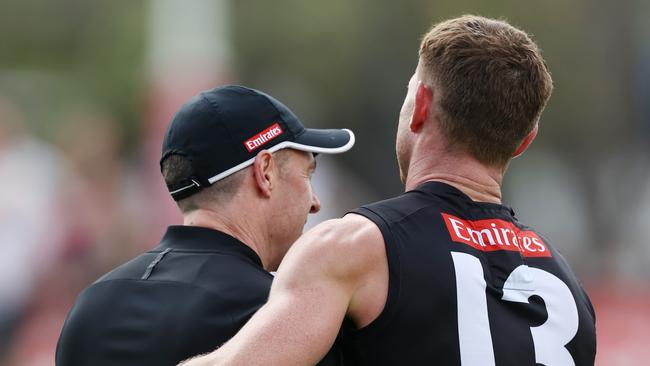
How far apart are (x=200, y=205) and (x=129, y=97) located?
29.6 metres

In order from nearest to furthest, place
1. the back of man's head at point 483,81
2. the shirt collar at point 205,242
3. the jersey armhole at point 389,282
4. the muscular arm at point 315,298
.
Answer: the muscular arm at point 315,298 < the jersey armhole at point 389,282 < the back of man's head at point 483,81 < the shirt collar at point 205,242

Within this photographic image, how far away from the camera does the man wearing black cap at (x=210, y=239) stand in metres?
4.28

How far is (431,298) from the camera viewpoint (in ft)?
12.9

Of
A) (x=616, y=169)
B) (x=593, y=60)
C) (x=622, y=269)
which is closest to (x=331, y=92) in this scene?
(x=593, y=60)

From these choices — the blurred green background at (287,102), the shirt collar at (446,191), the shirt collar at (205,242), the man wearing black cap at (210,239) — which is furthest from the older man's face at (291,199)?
the blurred green background at (287,102)

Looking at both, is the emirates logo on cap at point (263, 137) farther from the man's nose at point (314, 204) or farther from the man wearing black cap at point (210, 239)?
the man's nose at point (314, 204)

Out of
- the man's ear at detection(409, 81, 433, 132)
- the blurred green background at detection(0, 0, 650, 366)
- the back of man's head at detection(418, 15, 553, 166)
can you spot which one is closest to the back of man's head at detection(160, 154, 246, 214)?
the man's ear at detection(409, 81, 433, 132)

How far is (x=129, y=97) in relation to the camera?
33.7m

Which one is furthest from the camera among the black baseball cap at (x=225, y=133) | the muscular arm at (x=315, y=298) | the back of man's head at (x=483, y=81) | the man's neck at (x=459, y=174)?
the black baseball cap at (x=225, y=133)

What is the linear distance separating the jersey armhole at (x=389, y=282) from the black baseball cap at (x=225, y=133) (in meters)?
0.86

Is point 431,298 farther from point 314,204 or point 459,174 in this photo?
point 314,204

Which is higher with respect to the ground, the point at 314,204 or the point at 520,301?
the point at 314,204

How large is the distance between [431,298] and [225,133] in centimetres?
118

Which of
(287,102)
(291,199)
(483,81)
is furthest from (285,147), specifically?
(287,102)
